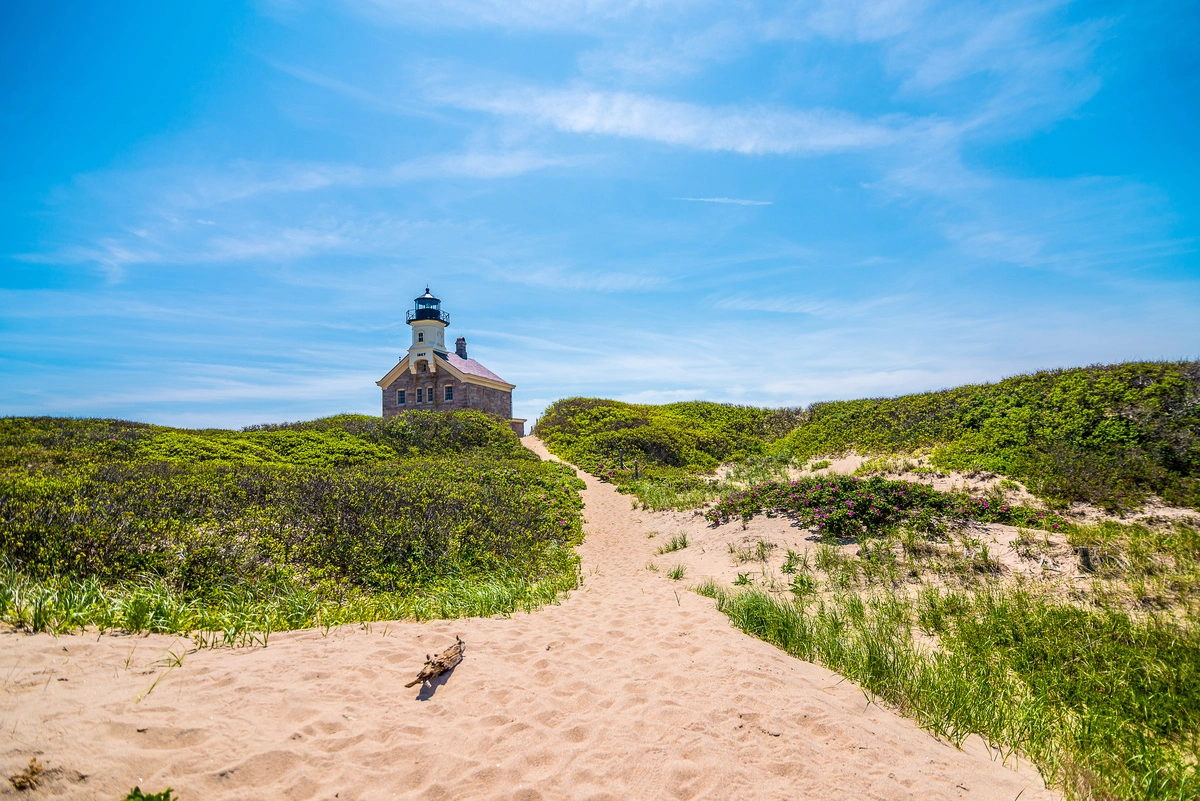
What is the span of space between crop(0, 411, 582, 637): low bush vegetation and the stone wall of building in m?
17.8

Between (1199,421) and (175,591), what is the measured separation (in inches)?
825

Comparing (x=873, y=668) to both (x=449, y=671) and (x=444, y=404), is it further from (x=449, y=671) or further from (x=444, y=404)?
(x=444, y=404)

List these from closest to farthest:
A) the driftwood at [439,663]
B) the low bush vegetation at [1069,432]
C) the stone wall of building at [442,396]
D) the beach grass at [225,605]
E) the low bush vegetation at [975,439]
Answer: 1. the driftwood at [439,663]
2. the beach grass at [225,605]
3. the low bush vegetation at [1069,432]
4. the low bush vegetation at [975,439]
5. the stone wall of building at [442,396]

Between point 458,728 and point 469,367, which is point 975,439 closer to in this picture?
point 458,728

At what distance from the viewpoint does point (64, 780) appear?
9.14ft

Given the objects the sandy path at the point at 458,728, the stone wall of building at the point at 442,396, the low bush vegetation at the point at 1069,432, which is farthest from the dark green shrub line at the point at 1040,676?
the stone wall of building at the point at 442,396

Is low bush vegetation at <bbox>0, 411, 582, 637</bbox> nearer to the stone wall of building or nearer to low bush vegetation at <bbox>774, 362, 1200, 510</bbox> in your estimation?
low bush vegetation at <bbox>774, 362, 1200, 510</bbox>

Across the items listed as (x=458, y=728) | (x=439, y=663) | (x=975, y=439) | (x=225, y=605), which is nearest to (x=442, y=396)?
(x=975, y=439)

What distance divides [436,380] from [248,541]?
27701 millimetres

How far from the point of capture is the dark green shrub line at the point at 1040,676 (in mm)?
3660

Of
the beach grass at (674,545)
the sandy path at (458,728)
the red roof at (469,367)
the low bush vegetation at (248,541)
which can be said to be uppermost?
the red roof at (469,367)

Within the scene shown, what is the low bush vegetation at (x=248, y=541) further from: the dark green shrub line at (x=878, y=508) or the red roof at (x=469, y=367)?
the red roof at (x=469, y=367)

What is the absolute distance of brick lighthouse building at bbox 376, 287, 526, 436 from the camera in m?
33.8

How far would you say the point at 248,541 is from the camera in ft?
25.2
